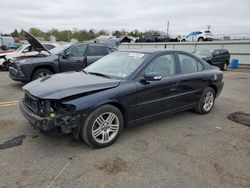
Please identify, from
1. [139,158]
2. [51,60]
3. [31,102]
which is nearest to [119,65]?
[31,102]

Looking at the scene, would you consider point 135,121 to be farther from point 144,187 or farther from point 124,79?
point 144,187

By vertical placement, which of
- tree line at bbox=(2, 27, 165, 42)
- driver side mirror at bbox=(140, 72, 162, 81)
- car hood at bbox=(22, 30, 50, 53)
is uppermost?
tree line at bbox=(2, 27, 165, 42)

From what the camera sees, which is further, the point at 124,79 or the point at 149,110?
the point at 149,110

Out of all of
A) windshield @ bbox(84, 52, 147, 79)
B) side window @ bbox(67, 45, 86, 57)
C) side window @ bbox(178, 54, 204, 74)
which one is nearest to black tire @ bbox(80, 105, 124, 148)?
windshield @ bbox(84, 52, 147, 79)

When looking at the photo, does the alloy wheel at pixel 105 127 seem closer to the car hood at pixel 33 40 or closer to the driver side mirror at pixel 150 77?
the driver side mirror at pixel 150 77

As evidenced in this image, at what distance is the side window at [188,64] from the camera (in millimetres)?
4852

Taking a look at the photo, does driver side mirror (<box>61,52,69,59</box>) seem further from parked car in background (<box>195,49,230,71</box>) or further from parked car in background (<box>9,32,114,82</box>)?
parked car in background (<box>195,49,230,71</box>)

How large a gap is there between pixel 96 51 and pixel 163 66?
5.09 meters

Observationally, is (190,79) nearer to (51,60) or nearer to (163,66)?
(163,66)

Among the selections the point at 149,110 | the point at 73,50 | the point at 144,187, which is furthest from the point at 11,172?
the point at 73,50

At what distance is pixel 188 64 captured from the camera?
5047mm

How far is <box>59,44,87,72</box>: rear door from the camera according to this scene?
8210mm

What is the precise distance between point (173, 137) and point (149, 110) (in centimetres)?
65

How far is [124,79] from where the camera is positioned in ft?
12.8
